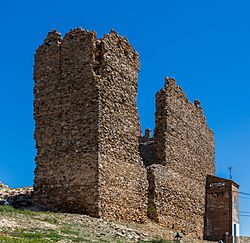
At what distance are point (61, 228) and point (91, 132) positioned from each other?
14.4 feet

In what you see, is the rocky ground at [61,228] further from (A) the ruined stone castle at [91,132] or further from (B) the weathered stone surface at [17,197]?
(A) the ruined stone castle at [91,132]

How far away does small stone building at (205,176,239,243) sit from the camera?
26344 mm

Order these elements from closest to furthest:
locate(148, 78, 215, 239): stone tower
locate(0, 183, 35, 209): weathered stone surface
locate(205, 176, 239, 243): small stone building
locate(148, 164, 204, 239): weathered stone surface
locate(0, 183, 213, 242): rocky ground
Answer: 1. locate(0, 183, 213, 242): rocky ground
2. locate(0, 183, 35, 209): weathered stone surface
3. locate(148, 164, 204, 239): weathered stone surface
4. locate(148, 78, 215, 239): stone tower
5. locate(205, 176, 239, 243): small stone building

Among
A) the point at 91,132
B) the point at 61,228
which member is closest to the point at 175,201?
the point at 91,132

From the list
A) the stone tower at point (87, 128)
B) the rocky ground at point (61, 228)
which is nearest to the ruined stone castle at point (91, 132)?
the stone tower at point (87, 128)

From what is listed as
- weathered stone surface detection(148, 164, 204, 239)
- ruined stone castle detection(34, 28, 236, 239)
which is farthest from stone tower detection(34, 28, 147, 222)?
weathered stone surface detection(148, 164, 204, 239)

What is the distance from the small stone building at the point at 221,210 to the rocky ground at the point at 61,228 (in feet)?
24.8

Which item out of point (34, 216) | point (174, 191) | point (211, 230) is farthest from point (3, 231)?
point (211, 230)

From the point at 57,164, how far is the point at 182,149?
7766 millimetres

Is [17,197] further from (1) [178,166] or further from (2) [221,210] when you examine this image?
(2) [221,210]

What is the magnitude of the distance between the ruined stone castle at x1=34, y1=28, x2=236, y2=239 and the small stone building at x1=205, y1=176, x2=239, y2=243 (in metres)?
5.31

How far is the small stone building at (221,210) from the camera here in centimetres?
2634

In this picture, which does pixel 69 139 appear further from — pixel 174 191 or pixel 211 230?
pixel 211 230

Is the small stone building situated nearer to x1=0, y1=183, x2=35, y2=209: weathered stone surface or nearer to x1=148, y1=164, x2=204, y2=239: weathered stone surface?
x1=148, y1=164, x2=204, y2=239: weathered stone surface
